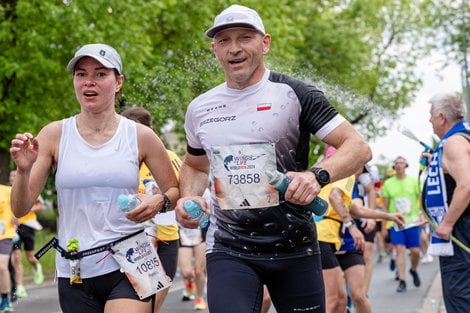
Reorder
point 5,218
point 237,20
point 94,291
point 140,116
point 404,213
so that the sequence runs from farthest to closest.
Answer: point 404,213 < point 5,218 < point 140,116 < point 94,291 < point 237,20

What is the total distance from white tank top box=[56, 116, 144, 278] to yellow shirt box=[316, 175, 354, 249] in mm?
4174

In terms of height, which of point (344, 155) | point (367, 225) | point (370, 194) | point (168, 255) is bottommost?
point (367, 225)

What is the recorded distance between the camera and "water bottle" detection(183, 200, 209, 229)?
177 inches

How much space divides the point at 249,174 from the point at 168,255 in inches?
144

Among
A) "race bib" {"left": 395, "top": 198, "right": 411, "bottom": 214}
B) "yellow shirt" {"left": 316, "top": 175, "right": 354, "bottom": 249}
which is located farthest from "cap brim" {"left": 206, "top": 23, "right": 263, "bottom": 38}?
"race bib" {"left": 395, "top": 198, "right": 411, "bottom": 214}

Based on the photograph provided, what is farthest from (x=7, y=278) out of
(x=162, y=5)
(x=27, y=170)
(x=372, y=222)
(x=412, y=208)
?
(x=162, y=5)

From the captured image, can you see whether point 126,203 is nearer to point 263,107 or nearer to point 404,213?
point 263,107

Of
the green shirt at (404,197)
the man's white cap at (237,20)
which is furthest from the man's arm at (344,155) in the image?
the green shirt at (404,197)

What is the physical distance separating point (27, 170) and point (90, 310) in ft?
2.52

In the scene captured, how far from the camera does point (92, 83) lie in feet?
15.5

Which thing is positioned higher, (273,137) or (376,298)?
(273,137)

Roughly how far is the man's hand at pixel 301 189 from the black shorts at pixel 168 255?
412cm

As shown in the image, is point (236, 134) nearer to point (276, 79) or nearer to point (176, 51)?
point (276, 79)

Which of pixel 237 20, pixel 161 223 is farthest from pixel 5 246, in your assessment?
pixel 237 20
